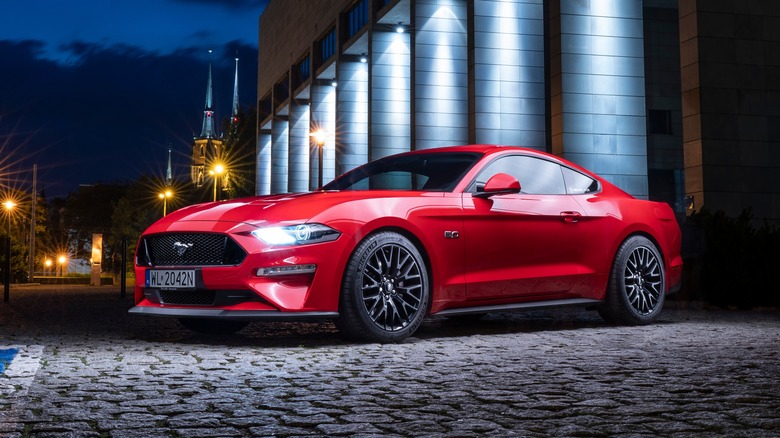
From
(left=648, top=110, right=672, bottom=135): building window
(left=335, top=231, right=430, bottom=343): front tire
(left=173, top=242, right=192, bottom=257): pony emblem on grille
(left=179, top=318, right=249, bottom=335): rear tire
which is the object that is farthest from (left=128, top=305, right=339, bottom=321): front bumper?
(left=648, top=110, right=672, bottom=135): building window

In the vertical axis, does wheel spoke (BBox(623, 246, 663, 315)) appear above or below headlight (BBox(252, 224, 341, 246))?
below

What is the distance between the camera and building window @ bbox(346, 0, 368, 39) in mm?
42434

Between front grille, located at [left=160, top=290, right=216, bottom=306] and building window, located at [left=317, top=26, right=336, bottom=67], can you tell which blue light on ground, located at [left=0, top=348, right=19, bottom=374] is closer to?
front grille, located at [left=160, top=290, right=216, bottom=306]

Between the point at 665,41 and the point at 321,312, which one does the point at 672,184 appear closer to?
the point at 665,41

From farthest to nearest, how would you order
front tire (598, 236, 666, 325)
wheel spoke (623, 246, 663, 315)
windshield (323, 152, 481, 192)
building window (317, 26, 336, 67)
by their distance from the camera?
building window (317, 26, 336, 67) < wheel spoke (623, 246, 663, 315) < front tire (598, 236, 666, 325) < windshield (323, 152, 481, 192)

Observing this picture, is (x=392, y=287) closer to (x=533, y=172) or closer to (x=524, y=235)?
(x=524, y=235)

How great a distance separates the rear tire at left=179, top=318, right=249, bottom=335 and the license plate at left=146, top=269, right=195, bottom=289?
29.8 inches

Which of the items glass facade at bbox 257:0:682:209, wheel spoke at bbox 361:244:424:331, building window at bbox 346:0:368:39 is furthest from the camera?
building window at bbox 346:0:368:39

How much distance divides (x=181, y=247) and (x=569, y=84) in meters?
19.9

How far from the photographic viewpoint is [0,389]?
477 cm

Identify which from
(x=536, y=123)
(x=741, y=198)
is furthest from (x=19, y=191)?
(x=741, y=198)

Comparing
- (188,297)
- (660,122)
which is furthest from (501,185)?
(660,122)

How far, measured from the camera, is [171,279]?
6875mm

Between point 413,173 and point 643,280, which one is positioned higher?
point 413,173
